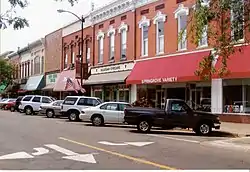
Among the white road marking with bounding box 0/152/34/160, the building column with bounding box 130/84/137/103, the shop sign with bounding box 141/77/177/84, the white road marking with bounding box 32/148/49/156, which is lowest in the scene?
the white road marking with bounding box 0/152/34/160

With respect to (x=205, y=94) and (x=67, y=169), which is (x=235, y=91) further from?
(x=67, y=169)

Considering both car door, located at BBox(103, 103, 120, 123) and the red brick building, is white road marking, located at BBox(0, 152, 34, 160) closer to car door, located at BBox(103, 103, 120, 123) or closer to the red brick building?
the red brick building

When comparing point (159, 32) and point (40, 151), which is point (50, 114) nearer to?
point (159, 32)

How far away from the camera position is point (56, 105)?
3484 centimetres

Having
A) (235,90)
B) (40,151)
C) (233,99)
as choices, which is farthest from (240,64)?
(40,151)

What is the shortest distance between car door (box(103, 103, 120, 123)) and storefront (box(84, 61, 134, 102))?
8.67 m

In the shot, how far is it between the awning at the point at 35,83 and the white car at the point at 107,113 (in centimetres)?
3161

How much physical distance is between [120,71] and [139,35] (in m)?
3.76

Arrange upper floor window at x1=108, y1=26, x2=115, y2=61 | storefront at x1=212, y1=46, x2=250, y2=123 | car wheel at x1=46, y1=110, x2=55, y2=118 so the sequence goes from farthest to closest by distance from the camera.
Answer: upper floor window at x1=108, y1=26, x2=115, y2=61 → car wheel at x1=46, y1=110, x2=55, y2=118 → storefront at x1=212, y1=46, x2=250, y2=123

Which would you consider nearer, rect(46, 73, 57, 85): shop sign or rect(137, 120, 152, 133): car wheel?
rect(137, 120, 152, 133): car wheel

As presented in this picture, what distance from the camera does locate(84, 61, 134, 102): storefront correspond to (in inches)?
1407

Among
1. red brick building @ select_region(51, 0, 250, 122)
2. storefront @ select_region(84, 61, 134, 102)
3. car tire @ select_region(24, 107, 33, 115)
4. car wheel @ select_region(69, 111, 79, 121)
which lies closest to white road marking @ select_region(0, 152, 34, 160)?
red brick building @ select_region(51, 0, 250, 122)

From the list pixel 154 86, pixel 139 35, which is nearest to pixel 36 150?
pixel 154 86

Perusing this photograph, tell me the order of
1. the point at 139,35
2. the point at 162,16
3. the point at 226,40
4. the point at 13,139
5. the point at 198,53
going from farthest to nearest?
the point at 139,35, the point at 162,16, the point at 198,53, the point at 13,139, the point at 226,40
